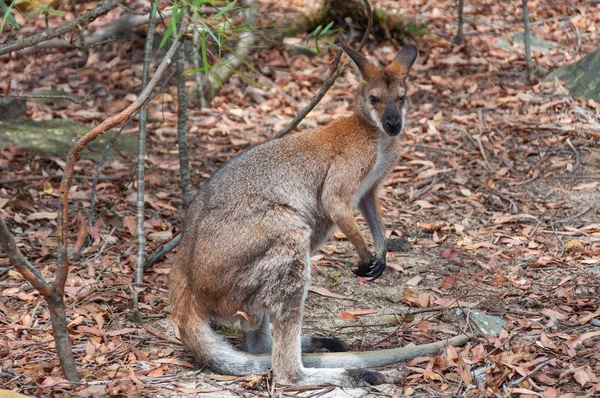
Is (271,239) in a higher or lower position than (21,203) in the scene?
higher

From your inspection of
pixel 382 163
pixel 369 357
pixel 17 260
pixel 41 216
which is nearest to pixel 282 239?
pixel 369 357

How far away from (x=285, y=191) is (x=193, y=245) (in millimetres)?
619

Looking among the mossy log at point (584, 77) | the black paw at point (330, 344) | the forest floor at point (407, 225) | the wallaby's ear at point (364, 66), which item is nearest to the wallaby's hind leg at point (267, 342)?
the black paw at point (330, 344)

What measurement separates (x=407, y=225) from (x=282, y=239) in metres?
2.62

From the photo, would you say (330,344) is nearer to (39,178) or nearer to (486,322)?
(486,322)

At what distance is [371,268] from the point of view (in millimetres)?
4543

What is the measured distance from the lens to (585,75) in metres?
8.59

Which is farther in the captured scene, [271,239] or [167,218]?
[167,218]

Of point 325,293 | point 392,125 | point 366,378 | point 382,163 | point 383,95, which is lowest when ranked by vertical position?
point 325,293

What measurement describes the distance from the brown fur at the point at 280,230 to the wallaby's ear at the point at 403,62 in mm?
25

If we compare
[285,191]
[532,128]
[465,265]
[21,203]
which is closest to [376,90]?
[285,191]

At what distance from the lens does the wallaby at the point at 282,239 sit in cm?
394

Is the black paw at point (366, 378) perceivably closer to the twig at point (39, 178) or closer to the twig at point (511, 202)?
the twig at point (511, 202)

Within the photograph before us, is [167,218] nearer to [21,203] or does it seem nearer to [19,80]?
[21,203]
